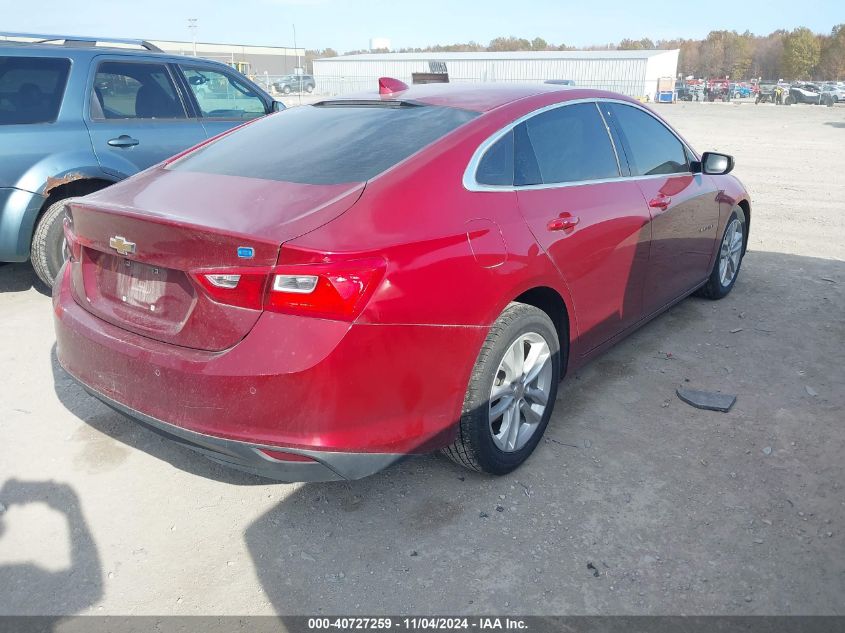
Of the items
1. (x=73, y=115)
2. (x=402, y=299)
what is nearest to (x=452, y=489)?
(x=402, y=299)

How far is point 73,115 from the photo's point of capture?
17.3 feet

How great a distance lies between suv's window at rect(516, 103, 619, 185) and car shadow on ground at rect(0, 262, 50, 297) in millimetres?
4386

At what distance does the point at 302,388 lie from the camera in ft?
7.55

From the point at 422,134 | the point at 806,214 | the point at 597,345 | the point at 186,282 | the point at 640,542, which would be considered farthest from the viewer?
the point at 806,214

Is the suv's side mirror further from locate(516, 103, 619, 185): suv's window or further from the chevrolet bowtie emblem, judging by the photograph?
the chevrolet bowtie emblem

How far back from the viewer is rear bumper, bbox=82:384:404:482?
2.40m

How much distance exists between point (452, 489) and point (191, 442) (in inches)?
46.3

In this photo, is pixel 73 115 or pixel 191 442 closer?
pixel 191 442

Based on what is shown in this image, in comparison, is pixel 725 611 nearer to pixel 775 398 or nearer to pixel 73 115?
pixel 775 398

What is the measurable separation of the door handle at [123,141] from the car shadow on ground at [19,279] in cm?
138

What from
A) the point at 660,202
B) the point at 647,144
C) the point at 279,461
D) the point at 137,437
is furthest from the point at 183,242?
the point at 647,144

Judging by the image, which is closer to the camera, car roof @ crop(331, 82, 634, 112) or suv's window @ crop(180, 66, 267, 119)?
car roof @ crop(331, 82, 634, 112)

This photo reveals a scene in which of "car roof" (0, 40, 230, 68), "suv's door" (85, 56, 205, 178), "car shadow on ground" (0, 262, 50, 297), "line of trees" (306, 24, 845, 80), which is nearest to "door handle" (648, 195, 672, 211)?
"suv's door" (85, 56, 205, 178)

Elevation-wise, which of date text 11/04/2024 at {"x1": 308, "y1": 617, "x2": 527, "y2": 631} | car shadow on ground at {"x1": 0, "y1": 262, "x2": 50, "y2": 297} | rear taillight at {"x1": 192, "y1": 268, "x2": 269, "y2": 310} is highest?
rear taillight at {"x1": 192, "y1": 268, "x2": 269, "y2": 310}
